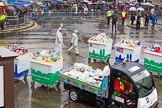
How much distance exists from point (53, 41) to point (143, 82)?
13.9m

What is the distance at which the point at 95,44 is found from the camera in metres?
19.1

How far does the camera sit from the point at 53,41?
25.1 m

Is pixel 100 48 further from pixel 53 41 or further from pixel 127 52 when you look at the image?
pixel 53 41

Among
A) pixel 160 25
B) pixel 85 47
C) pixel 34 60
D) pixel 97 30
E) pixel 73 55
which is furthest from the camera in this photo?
pixel 160 25

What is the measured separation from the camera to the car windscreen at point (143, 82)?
38.4 feet

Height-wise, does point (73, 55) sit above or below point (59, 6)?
below

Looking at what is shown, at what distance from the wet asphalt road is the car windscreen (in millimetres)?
2606

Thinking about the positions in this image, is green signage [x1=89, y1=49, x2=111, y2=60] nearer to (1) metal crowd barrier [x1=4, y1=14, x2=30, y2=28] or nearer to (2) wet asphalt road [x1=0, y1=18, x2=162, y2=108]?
(2) wet asphalt road [x1=0, y1=18, x2=162, y2=108]

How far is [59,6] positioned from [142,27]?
36.9 feet

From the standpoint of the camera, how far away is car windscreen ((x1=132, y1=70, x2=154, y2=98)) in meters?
11.7

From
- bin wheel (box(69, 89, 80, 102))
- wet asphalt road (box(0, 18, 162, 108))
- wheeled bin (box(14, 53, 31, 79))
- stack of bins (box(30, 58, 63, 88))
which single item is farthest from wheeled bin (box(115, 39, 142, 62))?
bin wheel (box(69, 89, 80, 102))

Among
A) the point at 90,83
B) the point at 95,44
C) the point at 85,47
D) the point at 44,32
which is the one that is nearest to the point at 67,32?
the point at 44,32

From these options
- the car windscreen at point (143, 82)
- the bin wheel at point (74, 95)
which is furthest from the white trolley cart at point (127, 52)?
the car windscreen at point (143, 82)

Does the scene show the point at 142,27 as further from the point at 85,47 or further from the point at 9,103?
the point at 9,103
